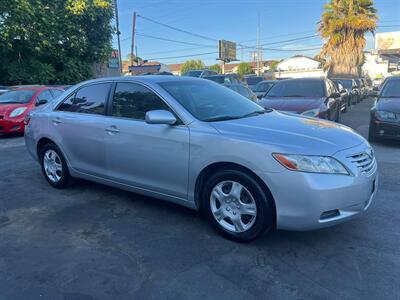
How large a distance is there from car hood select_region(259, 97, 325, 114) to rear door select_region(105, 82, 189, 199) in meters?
4.74

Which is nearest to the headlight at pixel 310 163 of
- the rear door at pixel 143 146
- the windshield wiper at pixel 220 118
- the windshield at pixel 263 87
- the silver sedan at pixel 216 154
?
the silver sedan at pixel 216 154

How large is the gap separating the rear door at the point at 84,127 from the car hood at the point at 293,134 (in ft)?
5.35

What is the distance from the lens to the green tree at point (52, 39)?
17.0 m

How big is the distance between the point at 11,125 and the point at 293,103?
7262 mm

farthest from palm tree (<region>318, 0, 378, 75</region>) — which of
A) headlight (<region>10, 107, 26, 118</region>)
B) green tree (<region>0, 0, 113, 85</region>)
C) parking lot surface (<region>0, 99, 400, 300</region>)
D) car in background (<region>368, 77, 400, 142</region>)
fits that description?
parking lot surface (<region>0, 99, 400, 300</region>)

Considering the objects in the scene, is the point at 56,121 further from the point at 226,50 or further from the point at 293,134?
the point at 226,50

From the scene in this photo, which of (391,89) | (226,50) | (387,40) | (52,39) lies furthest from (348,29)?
(391,89)

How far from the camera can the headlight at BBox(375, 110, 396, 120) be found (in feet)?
25.2

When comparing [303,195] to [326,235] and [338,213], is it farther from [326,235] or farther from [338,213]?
[326,235]

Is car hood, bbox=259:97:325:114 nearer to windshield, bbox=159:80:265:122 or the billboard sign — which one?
windshield, bbox=159:80:265:122

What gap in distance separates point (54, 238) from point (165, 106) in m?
1.75

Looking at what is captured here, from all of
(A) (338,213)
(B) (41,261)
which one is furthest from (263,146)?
(B) (41,261)

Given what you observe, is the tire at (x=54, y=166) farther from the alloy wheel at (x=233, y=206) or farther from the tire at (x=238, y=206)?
the alloy wheel at (x=233, y=206)

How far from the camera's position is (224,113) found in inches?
157
